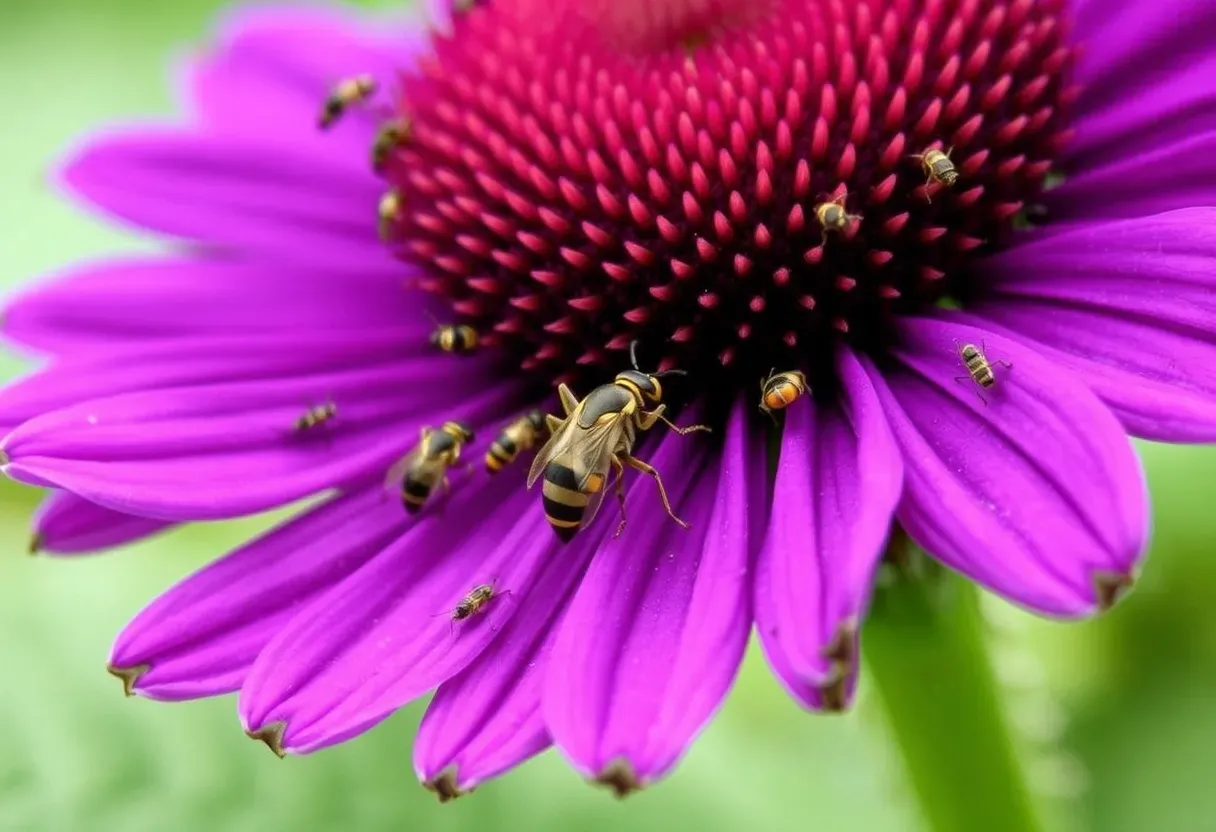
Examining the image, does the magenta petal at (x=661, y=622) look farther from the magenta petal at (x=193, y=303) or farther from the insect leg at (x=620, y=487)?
the magenta petal at (x=193, y=303)

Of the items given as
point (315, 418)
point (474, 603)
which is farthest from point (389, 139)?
point (474, 603)

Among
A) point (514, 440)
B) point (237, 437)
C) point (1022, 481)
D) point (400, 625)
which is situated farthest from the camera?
point (237, 437)

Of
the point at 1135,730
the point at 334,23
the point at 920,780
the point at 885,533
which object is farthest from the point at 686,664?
the point at 334,23

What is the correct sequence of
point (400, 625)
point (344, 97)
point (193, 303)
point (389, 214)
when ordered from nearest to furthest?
point (400, 625), point (389, 214), point (193, 303), point (344, 97)

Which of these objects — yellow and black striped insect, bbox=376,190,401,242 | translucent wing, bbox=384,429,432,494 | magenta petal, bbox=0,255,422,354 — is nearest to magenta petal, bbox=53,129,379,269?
magenta petal, bbox=0,255,422,354

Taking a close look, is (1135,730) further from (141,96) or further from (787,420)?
(141,96)

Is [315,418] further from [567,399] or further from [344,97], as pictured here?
→ [344,97]
